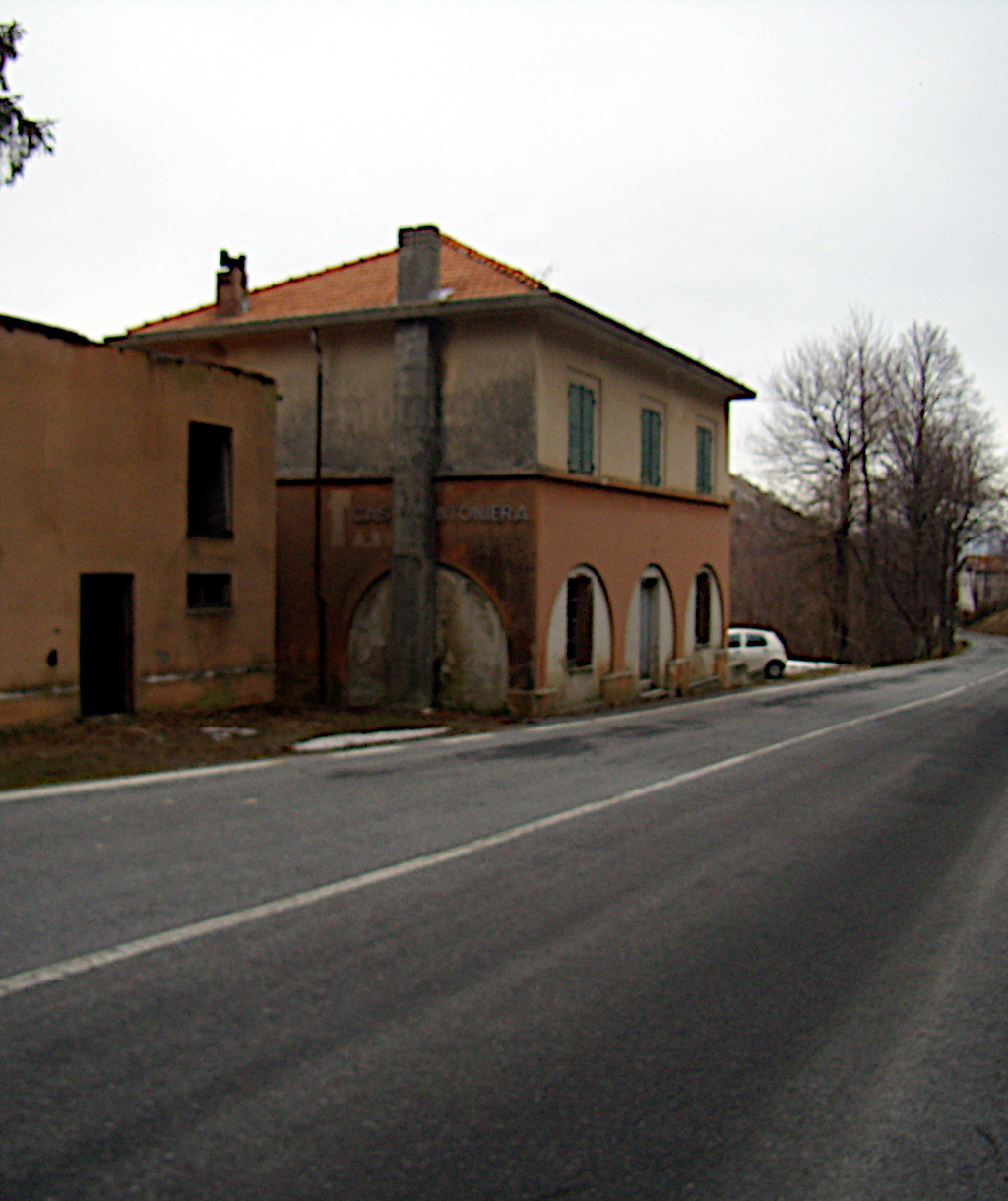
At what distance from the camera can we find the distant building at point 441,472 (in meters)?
19.9

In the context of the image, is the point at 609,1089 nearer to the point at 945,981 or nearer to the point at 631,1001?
the point at 631,1001

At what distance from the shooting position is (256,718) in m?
16.4

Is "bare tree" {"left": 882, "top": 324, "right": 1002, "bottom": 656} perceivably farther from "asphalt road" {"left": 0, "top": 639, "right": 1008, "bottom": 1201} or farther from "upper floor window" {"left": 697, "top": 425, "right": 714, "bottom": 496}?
"asphalt road" {"left": 0, "top": 639, "right": 1008, "bottom": 1201}

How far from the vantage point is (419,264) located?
68.1 feet

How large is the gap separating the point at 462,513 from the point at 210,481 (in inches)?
178

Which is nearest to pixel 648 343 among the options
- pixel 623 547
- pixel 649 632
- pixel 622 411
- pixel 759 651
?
pixel 622 411

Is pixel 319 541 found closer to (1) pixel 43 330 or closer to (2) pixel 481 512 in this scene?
(2) pixel 481 512

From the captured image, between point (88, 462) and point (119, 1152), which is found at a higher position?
point (88, 462)

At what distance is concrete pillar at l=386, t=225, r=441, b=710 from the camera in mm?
20156

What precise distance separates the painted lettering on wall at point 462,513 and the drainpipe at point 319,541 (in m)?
0.81

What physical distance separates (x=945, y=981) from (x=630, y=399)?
18971 mm

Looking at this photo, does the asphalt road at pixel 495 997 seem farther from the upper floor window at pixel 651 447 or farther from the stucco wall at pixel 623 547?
the upper floor window at pixel 651 447

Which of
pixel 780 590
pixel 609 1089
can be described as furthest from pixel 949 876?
pixel 780 590

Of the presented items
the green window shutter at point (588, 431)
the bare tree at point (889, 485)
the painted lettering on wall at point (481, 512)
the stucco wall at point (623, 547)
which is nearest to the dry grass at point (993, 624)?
the bare tree at point (889, 485)
